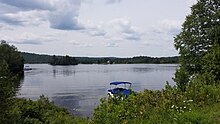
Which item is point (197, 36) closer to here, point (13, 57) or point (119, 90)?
point (119, 90)

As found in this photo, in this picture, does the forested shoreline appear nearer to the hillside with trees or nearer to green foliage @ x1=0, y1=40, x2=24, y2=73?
the hillside with trees

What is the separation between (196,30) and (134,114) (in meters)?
21.6

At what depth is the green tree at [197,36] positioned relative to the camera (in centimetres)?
2730

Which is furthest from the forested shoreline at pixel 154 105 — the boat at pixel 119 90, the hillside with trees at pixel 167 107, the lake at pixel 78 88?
the lake at pixel 78 88

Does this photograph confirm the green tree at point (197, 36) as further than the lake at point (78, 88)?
No

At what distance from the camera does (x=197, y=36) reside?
28344 millimetres

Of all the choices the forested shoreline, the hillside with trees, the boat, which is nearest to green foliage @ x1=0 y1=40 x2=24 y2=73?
the boat

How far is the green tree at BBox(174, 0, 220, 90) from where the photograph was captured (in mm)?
27297

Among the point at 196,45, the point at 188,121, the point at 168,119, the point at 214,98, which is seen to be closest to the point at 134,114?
the point at 168,119

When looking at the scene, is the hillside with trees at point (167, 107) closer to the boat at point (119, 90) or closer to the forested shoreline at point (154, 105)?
the forested shoreline at point (154, 105)

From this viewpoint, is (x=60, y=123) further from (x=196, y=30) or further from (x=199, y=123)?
(x=196, y=30)

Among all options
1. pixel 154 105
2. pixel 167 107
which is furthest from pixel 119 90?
pixel 167 107

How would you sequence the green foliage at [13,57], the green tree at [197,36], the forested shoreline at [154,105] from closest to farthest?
the forested shoreline at [154,105]
the green tree at [197,36]
the green foliage at [13,57]

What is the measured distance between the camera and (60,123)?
47.3 ft
